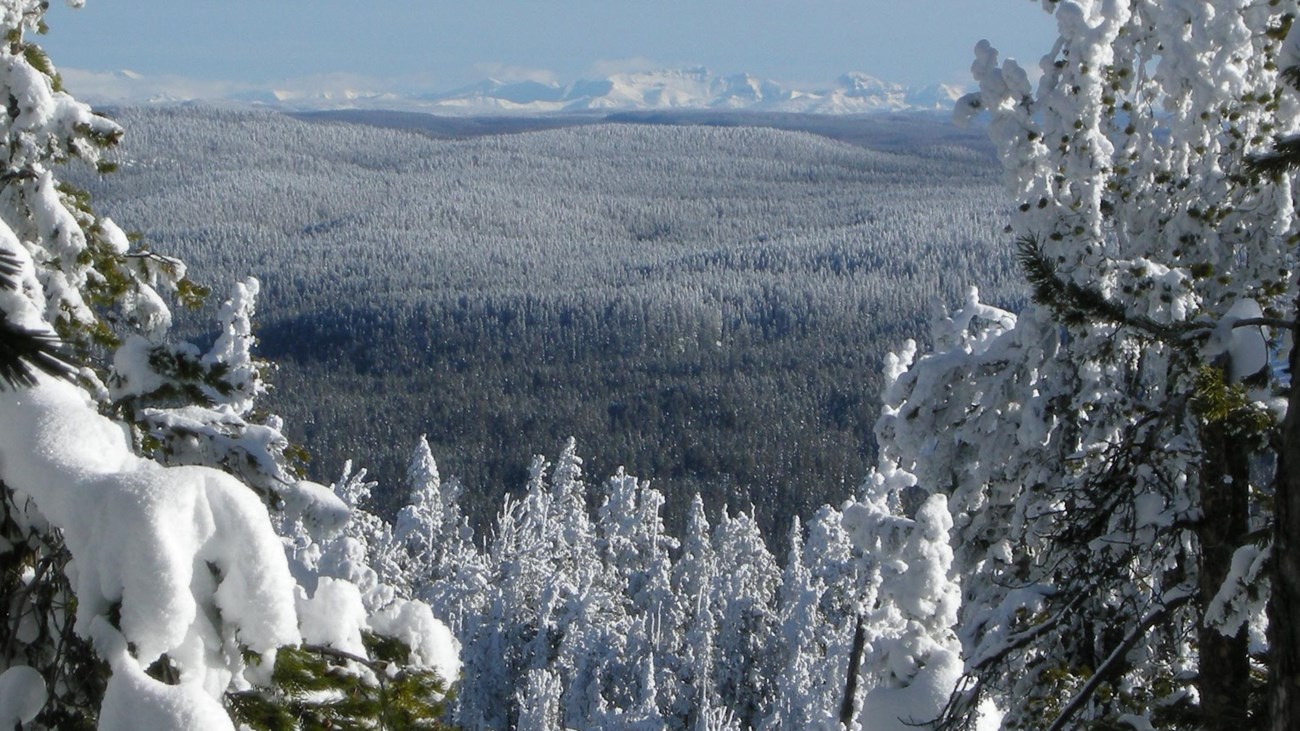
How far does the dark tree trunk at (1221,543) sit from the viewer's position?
5523mm

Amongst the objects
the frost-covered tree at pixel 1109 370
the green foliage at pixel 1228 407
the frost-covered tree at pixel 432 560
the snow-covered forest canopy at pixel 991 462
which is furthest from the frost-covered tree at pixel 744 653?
the green foliage at pixel 1228 407

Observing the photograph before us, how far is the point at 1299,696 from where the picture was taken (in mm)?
3613

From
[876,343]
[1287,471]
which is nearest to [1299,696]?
[1287,471]

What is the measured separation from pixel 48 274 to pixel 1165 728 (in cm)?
619

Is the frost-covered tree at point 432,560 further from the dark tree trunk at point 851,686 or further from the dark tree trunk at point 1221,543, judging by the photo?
the dark tree trunk at point 1221,543

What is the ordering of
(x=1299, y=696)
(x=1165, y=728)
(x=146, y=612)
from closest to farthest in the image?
(x=146, y=612), (x=1299, y=696), (x=1165, y=728)

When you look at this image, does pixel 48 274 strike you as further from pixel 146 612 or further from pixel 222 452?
pixel 146 612

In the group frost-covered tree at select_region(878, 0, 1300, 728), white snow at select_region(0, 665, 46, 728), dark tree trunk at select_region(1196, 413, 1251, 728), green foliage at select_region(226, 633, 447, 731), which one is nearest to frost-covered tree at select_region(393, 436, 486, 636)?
frost-covered tree at select_region(878, 0, 1300, 728)

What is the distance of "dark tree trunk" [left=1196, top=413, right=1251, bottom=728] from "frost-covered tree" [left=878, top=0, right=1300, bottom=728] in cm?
1

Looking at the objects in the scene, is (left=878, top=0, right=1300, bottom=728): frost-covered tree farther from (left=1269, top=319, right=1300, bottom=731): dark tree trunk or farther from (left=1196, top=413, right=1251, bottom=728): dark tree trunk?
(left=1269, top=319, right=1300, bottom=731): dark tree trunk

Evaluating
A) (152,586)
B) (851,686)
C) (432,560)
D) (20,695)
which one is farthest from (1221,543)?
(432,560)

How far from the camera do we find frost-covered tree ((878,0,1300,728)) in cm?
623

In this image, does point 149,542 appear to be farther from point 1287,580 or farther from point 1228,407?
point 1228,407

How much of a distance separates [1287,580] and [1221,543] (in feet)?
6.62
